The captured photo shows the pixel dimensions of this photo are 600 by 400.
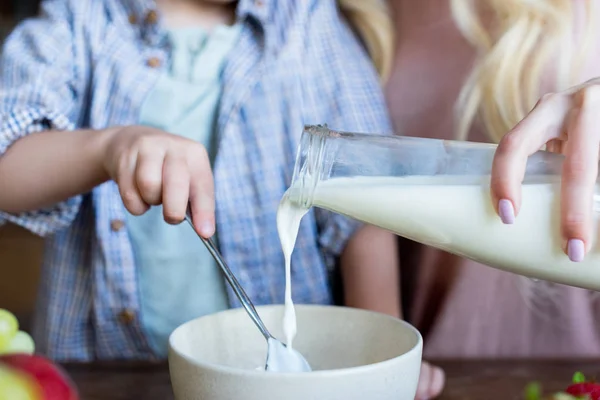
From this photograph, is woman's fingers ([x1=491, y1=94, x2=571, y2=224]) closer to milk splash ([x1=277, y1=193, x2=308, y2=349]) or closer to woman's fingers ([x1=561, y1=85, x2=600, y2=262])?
woman's fingers ([x1=561, y1=85, x2=600, y2=262])

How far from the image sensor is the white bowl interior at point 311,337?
513mm

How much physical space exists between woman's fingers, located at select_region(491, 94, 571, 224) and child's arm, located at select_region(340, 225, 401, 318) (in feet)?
1.35

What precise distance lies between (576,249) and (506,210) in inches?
1.9

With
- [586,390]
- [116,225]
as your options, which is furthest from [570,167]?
[116,225]

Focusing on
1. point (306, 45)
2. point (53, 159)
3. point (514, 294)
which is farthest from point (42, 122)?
point (514, 294)

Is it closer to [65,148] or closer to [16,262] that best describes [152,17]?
[65,148]

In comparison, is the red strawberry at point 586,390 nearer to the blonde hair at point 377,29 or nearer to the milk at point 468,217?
the milk at point 468,217

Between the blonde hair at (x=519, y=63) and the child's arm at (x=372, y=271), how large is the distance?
163 millimetres

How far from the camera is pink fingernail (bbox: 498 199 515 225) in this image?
448 millimetres

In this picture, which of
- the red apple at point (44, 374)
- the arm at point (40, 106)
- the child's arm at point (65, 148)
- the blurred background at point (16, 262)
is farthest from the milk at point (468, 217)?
the blurred background at point (16, 262)

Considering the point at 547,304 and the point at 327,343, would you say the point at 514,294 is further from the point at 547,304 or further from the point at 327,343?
the point at 327,343

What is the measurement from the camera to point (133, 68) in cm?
90

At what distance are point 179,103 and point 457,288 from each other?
41 centimetres

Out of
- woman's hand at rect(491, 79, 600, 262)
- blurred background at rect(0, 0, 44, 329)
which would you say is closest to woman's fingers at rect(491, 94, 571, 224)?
woman's hand at rect(491, 79, 600, 262)
